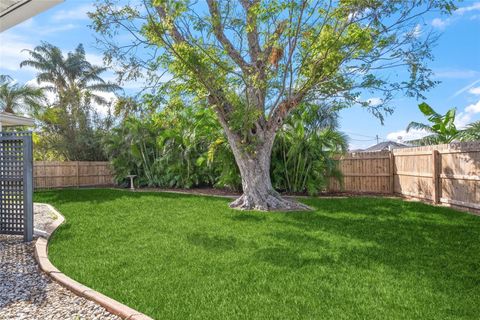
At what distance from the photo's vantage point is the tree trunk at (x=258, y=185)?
28.7ft

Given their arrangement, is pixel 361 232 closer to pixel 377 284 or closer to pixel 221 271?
pixel 377 284

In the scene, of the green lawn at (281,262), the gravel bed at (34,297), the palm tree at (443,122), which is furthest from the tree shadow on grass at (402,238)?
the palm tree at (443,122)

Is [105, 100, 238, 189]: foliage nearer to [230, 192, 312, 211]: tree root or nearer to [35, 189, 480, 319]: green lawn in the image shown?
[230, 192, 312, 211]: tree root

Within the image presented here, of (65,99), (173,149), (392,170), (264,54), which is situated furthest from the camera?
(65,99)

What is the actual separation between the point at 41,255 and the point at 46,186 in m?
13.0

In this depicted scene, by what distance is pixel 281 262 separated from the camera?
4.47 metres

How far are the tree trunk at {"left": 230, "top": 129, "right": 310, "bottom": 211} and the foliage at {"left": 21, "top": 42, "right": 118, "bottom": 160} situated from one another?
14300mm

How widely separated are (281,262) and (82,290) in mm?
2141

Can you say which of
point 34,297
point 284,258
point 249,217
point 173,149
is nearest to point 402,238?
point 284,258

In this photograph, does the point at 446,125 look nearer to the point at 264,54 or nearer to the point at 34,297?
the point at 264,54

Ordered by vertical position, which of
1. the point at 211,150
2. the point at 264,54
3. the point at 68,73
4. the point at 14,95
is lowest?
the point at 211,150

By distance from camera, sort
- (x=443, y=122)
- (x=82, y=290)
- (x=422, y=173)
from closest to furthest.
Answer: (x=82, y=290) → (x=422, y=173) → (x=443, y=122)

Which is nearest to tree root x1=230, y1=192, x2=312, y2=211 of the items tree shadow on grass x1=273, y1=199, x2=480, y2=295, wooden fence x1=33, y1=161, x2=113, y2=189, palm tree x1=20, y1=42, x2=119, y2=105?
tree shadow on grass x1=273, y1=199, x2=480, y2=295

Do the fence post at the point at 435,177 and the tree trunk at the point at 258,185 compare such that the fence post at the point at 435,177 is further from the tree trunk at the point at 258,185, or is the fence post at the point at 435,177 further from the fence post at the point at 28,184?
the fence post at the point at 28,184
